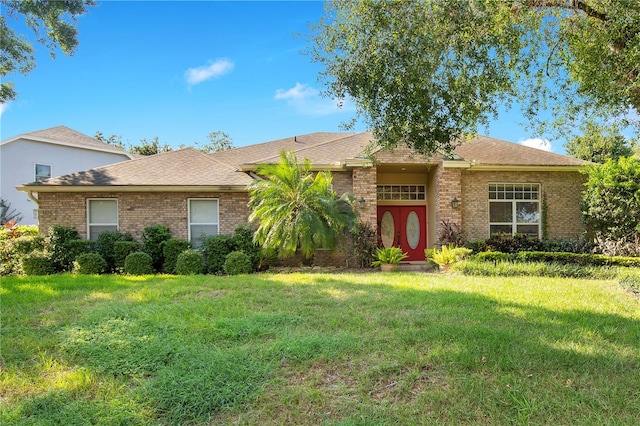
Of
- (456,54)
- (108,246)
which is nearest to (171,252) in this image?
(108,246)

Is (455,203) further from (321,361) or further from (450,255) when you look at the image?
(321,361)

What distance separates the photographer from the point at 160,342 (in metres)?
4.54

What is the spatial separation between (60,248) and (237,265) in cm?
602

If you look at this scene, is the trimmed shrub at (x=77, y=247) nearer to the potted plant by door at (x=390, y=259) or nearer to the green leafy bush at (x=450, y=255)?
the potted plant by door at (x=390, y=259)

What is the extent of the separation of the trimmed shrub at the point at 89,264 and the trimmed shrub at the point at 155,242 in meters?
1.31

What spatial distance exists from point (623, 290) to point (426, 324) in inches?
222

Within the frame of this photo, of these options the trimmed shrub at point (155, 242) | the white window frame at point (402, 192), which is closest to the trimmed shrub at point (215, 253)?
the trimmed shrub at point (155, 242)

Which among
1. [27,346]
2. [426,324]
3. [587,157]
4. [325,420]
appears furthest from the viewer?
[587,157]

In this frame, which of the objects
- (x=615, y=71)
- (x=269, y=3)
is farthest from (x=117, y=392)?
(x=615, y=71)

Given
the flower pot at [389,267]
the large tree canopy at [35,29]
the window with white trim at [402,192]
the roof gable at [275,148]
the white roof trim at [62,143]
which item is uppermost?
the large tree canopy at [35,29]

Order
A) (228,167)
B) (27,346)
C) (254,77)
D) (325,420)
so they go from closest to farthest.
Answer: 1. (325,420)
2. (27,346)
3. (254,77)
4. (228,167)

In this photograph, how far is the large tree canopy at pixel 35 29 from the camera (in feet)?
38.3

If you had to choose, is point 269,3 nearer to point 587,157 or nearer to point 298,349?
point 298,349

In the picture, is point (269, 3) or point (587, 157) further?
point (587, 157)
